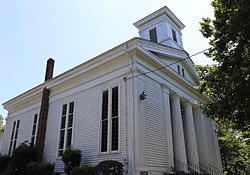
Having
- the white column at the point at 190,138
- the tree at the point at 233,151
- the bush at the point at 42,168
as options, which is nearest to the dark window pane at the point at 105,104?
the bush at the point at 42,168

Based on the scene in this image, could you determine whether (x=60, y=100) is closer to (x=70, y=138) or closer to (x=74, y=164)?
(x=70, y=138)

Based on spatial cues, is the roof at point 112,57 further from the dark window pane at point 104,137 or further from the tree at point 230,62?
the dark window pane at point 104,137

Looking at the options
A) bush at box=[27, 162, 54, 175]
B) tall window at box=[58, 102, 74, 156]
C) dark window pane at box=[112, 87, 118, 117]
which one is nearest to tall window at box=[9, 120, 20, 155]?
tall window at box=[58, 102, 74, 156]

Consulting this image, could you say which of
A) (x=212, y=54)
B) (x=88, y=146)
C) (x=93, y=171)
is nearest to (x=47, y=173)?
(x=88, y=146)

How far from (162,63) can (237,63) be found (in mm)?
4661

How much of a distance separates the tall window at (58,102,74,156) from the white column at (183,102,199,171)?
296 inches

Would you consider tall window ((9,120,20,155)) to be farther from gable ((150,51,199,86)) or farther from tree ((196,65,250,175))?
tree ((196,65,250,175))

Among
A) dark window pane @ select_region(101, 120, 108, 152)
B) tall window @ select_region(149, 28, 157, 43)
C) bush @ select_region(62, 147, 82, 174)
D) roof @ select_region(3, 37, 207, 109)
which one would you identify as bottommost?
bush @ select_region(62, 147, 82, 174)

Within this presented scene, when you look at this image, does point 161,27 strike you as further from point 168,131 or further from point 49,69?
point 49,69

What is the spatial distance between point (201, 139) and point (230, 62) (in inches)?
336

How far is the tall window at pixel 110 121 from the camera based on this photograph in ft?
36.0

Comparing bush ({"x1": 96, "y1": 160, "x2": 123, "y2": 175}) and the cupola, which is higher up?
the cupola

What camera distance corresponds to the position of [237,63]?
934cm

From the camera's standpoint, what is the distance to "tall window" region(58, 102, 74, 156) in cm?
1336
